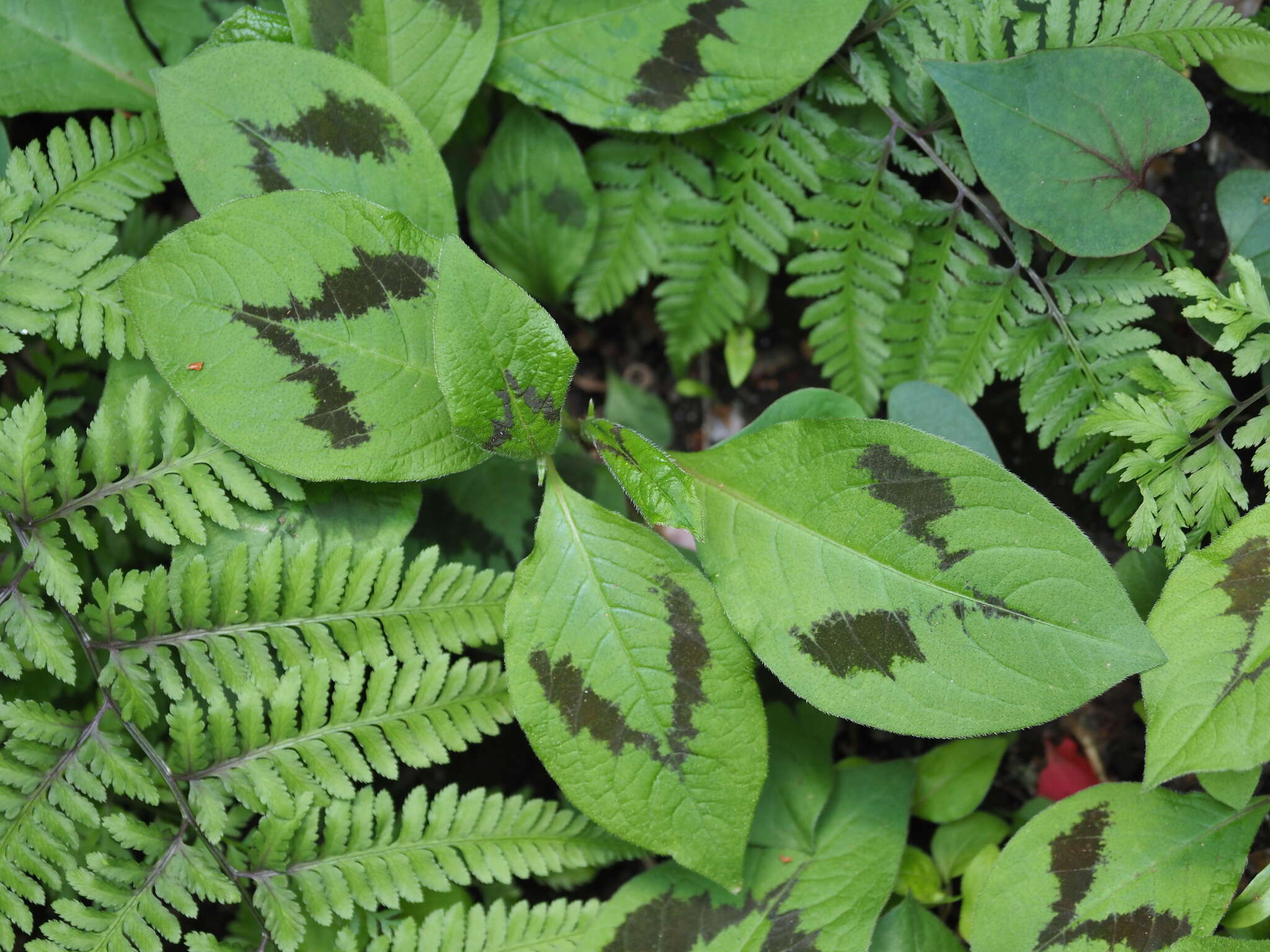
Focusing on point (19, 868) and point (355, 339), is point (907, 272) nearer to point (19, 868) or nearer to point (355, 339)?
point (355, 339)

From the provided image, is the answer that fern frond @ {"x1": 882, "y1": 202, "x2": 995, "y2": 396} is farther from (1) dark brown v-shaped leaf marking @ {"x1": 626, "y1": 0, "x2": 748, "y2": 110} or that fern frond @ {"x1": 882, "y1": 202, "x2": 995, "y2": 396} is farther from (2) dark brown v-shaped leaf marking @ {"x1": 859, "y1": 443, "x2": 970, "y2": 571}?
(1) dark brown v-shaped leaf marking @ {"x1": 626, "y1": 0, "x2": 748, "y2": 110}

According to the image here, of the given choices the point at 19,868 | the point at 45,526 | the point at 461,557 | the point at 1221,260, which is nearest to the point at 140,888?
the point at 19,868

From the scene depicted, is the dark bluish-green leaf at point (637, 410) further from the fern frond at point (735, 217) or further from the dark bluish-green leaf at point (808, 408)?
the dark bluish-green leaf at point (808, 408)

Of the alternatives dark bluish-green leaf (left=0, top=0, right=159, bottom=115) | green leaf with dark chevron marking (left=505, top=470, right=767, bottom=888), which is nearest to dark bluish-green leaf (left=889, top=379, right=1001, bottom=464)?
green leaf with dark chevron marking (left=505, top=470, right=767, bottom=888)

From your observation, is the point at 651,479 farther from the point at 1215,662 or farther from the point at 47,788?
the point at 47,788

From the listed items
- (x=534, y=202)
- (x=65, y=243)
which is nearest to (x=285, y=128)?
(x=65, y=243)

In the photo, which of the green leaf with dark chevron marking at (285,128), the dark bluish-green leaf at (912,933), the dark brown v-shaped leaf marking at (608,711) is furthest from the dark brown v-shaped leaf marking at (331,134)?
the dark bluish-green leaf at (912,933)
